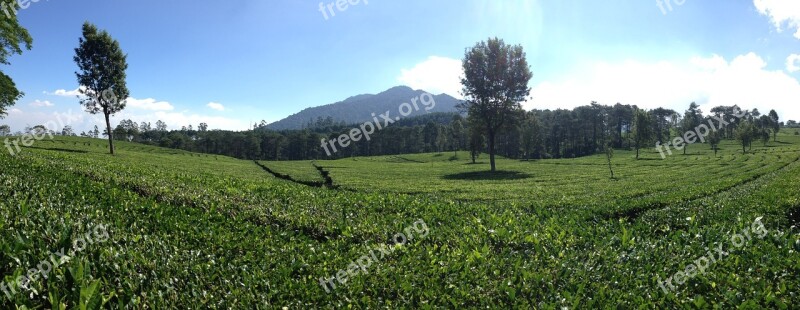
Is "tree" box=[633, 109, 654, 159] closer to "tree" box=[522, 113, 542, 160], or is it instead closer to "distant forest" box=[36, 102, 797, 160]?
"tree" box=[522, 113, 542, 160]

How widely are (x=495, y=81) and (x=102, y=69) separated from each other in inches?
2024

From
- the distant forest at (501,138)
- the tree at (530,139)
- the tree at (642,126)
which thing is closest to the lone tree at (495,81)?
the tree at (530,139)

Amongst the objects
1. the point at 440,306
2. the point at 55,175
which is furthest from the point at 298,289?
the point at 55,175

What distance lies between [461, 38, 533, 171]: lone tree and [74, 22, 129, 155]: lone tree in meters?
46.0

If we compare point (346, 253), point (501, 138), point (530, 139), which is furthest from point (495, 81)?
point (501, 138)

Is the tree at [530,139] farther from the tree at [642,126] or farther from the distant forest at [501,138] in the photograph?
the tree at [642,126]

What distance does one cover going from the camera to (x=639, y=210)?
1873 cm

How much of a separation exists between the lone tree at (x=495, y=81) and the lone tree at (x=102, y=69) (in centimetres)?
4596

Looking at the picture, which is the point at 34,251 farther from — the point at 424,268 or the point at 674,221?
the point at 674,221

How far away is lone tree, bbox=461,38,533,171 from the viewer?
5406 cm

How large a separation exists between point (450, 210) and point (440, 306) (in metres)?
8.84

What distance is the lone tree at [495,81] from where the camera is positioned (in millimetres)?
54062

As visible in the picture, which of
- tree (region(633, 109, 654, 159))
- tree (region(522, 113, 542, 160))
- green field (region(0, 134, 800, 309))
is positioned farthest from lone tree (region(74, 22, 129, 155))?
tree (region(633, 109, 654, 159))

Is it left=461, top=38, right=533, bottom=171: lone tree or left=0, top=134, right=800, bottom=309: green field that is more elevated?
left=461, top=38, right=533, bottom=171: lone tree
